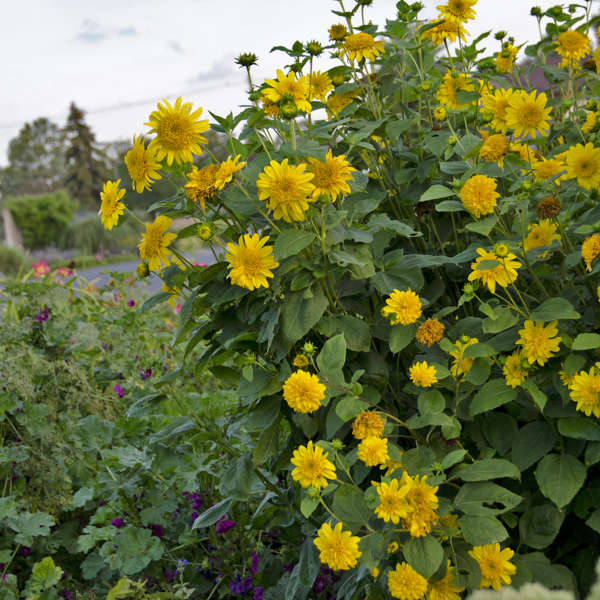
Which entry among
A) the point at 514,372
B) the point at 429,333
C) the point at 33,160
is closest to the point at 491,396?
the point at 514,372

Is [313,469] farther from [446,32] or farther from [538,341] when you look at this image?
[446,32]

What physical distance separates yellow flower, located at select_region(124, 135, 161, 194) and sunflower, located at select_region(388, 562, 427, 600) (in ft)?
3.01

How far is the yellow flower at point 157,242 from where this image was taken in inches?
54.5

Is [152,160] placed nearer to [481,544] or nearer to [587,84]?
[481,544]

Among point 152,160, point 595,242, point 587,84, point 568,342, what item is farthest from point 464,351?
point 587,84

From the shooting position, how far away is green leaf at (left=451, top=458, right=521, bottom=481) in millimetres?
1182

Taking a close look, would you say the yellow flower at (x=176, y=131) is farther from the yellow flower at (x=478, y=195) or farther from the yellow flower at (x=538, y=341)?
the yellow flower at (x=538, y=341)

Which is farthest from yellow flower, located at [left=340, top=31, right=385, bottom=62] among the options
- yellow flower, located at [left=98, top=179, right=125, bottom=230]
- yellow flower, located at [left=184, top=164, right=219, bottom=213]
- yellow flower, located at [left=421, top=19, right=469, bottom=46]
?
yellow flower, located at [left=98, top=179, right=125, bottom=230]

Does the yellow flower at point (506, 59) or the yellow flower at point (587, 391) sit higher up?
the yellow flower at point (506, 59)

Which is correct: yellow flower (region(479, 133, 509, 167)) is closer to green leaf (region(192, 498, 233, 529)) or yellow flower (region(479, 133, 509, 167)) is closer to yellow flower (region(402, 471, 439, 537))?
yellow flower (region(402, 471, 439, 537))

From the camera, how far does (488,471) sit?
1.20 metres

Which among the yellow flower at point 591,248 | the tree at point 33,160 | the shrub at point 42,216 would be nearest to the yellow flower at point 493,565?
the yellow flower at point 591,248

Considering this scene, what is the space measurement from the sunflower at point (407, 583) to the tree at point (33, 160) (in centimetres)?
4434

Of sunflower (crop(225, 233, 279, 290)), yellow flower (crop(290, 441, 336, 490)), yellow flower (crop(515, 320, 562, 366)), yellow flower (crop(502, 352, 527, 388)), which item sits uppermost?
sunflower (crop(225, 233, 279, 290))
